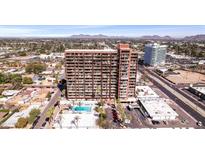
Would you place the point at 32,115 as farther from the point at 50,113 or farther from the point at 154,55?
the point at 154,55

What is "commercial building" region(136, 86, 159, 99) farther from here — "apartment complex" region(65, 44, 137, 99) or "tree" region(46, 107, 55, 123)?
"tree" region(46, 107, 55, 123)

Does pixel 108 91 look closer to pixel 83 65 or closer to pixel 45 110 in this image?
pixel 83 65

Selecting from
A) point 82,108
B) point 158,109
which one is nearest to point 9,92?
point 82,108

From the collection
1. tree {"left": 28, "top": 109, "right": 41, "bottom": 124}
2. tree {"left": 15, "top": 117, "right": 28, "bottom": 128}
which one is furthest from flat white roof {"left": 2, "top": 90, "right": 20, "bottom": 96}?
tree {"left": 15, "top": 117, "right": 28, "bottom": 128}

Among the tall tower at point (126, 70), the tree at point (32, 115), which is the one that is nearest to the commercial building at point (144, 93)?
the tall tower at point (126, 70)

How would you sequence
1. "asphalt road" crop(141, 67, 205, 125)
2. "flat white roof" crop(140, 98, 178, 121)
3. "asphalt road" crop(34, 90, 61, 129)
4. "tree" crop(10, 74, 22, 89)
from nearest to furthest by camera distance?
"asphalt road" crop(34, 90, 61, 129) < "flat white roof" crop(140, 98, 178, 121) < "asphalt road" crop(141, 67, 205, 125) < "tree" crop(10, 74, 22, 89)
